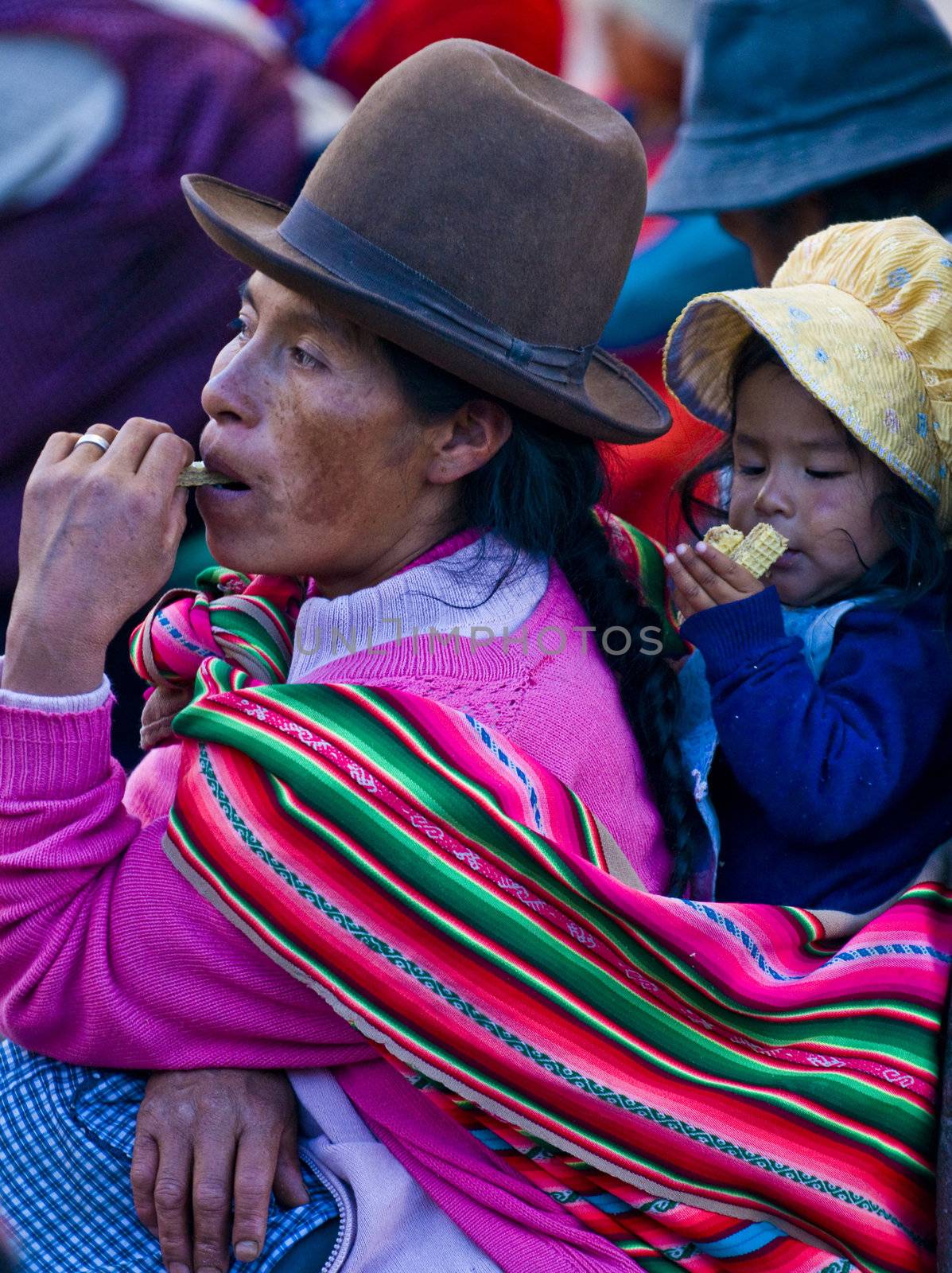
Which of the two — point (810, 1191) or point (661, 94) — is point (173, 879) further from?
point (661, 94)

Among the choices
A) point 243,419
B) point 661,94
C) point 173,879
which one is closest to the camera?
point 173,879

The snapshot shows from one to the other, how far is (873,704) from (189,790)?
0.97 metres

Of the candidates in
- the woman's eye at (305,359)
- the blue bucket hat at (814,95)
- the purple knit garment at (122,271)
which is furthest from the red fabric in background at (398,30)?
the woman's eye at (305,359)

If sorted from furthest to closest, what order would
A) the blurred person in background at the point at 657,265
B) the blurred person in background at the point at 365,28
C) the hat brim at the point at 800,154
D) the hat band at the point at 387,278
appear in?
1. the blurred person in background at the point at 365,28
2. the blurred person in background at the point at 657,265
3. the hat brim at the point at 800,154
4. the hat band at the point at 387,278

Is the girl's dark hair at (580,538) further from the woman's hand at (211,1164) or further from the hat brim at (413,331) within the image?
the woman's hand at (211,1164)

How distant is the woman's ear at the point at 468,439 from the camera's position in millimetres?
2055

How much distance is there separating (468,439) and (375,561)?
228 millimetres

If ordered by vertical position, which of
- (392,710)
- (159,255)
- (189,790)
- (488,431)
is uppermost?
(488,431)

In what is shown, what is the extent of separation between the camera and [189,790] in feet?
5.73

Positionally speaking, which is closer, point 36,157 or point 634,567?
point 634,567

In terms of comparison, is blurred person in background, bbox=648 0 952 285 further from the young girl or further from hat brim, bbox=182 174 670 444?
hat brim, bbox=182 174 670 444

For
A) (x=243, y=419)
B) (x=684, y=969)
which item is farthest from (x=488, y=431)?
(x=684, y=969)

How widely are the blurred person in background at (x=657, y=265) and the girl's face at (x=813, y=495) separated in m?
0.34

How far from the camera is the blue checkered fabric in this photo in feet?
5.88
